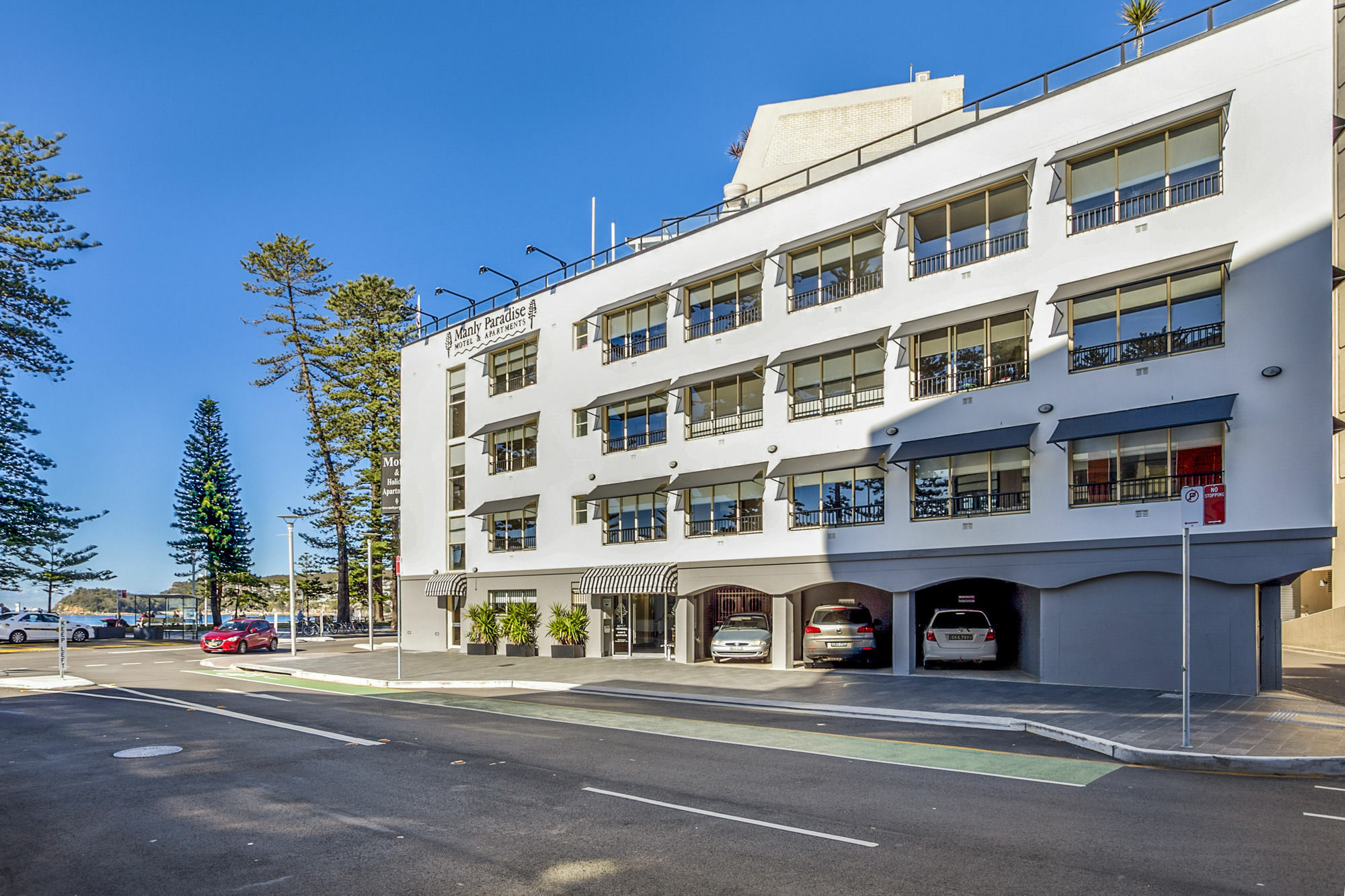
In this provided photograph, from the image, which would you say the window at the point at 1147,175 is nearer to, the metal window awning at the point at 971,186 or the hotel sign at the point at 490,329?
the metal window awning at the point at 971,186

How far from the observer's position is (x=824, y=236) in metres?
26.3

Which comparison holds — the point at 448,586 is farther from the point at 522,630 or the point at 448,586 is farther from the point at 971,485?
the point at 971,485

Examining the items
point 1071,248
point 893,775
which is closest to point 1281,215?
point 1071,248

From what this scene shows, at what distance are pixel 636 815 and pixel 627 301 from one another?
81.8ft

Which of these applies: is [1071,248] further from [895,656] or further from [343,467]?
[343,467]

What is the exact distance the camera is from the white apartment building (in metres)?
18.5

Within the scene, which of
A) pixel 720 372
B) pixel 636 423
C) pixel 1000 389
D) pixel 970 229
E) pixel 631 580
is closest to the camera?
pixel 1000 389

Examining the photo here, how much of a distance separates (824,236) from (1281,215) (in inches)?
445

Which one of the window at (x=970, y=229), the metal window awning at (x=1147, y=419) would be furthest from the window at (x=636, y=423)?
the metal window awning at (x=1147, y=419)

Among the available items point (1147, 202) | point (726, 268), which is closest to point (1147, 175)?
point (1147, 202)

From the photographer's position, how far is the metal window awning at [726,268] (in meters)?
28.3

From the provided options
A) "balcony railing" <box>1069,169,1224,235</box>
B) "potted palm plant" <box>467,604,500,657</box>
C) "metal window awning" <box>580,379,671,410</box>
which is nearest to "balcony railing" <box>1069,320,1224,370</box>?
"balcony railing" <box>1069,169,1224,235</box>

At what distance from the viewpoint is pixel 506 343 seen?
122ft

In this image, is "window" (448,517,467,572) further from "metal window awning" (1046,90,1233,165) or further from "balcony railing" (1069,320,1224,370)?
"metal window awning" (1046,90,1233,165)
